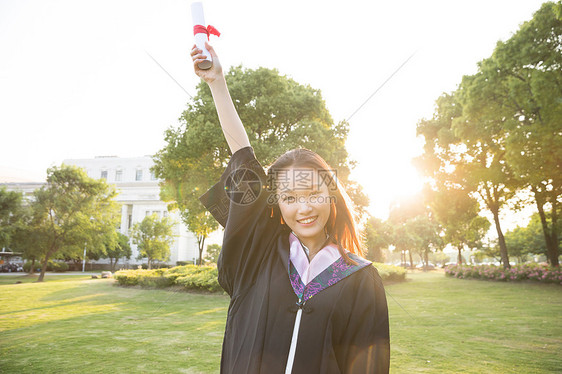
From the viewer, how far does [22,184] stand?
59594mm

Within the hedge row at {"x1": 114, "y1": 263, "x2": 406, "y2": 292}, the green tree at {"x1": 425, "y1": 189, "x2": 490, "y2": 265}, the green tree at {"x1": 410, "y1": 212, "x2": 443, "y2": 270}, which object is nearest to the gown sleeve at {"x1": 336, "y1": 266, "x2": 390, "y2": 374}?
the hedge row at {"x1": 114, "y1": 263, "x2": 406, "y2": 292}

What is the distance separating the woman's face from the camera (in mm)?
1876

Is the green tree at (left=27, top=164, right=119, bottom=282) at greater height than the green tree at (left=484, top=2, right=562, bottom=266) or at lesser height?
lesser

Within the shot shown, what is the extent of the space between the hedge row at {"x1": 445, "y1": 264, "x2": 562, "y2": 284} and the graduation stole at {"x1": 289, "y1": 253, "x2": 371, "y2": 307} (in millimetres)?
20528

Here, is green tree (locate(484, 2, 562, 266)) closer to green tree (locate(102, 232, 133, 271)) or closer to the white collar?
the white collar

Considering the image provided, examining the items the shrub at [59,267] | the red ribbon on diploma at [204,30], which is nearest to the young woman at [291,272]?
the red ribbon on diploma at [204,30]

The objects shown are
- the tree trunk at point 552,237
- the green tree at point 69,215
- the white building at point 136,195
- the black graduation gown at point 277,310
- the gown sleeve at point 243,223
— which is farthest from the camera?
the white building at point 136,195

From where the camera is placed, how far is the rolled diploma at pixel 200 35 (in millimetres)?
2031

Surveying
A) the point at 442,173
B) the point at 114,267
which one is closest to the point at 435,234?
the point at 442,173

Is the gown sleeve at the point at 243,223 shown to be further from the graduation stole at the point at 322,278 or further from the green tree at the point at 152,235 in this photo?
the green tree at the point at 152,235

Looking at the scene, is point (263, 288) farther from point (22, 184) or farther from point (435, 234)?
point (22, 184)

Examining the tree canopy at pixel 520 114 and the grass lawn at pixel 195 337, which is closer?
the grass lawn at pixel 195 337

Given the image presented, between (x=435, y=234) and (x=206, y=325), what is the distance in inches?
1654

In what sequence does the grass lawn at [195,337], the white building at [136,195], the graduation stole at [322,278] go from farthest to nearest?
the white building at [136,195], the grass lawn at [195,337], the graduation stole at [322,278]
